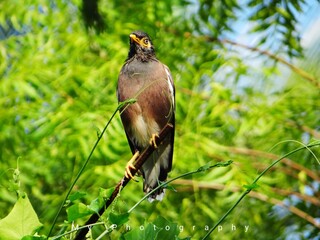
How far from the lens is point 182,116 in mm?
4324

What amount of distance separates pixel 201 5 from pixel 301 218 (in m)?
1.42


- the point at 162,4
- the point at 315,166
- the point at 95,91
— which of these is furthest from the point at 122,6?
the point at 315,166

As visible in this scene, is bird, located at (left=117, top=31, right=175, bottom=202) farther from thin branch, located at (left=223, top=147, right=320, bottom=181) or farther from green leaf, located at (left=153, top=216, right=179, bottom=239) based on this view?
green leaf, located at (left=153, top=216, right=179, bottom=239)

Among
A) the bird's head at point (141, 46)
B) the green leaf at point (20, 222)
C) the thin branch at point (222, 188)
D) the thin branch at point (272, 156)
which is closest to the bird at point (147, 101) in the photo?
the bird's head at point (141, 46)

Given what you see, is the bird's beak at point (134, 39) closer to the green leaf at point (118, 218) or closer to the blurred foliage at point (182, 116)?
the blurred foliage at point (182, 116)

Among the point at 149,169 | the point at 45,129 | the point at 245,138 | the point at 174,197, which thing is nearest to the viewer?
the point at 149,169

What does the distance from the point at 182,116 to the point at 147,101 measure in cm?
129

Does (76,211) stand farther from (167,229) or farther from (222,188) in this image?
(222,188)

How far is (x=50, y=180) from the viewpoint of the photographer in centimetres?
417

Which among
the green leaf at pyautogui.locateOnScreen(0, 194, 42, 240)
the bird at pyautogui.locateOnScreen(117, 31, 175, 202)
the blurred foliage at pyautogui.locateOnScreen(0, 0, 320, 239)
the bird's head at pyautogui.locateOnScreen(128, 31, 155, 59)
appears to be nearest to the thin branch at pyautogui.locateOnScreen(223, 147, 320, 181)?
the blurred foliage at pyautogui.locateOnScreen(0, 0, 320, 239)

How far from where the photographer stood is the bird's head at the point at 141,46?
122 inches

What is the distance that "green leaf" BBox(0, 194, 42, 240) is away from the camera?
1.10 m

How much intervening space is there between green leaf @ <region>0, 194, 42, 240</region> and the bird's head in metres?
1.96

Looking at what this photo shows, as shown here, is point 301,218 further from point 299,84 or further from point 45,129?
point 45,129
